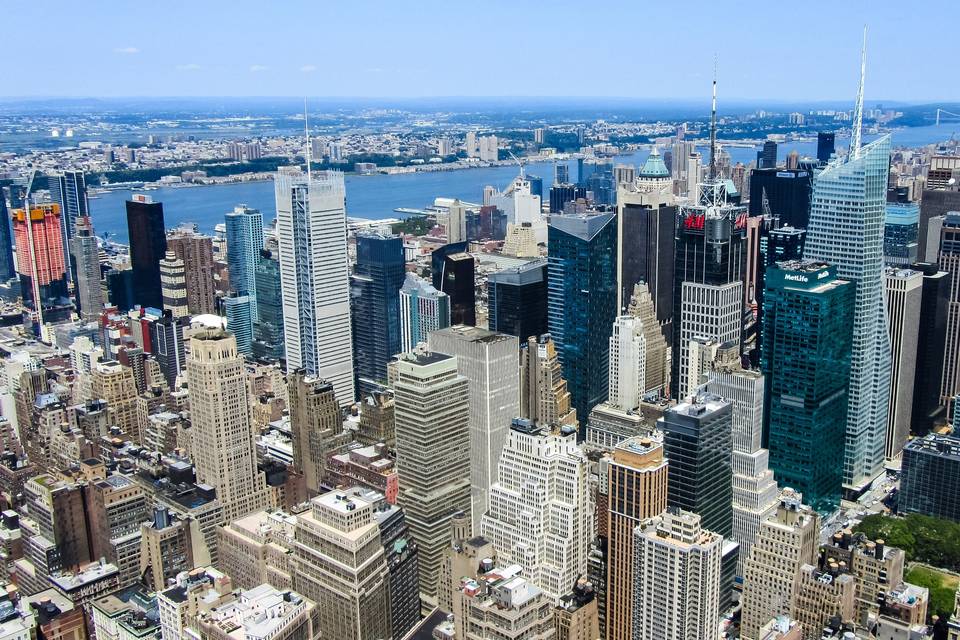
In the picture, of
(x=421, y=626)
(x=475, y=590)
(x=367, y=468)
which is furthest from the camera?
(x=367, y=468)

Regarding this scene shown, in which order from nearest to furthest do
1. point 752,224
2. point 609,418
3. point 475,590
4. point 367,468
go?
1. point 475,590
2. point 367,468
3. point 609,418
4. point 752,224

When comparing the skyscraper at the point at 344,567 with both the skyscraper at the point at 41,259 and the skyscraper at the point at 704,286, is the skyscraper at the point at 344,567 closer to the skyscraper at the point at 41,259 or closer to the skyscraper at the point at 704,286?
the skyscraper at the point at 704,286

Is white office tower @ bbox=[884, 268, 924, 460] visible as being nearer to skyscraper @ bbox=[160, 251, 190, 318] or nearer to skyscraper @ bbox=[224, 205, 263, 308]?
skyscraper @ bbox=[224, 205, 263, 308]

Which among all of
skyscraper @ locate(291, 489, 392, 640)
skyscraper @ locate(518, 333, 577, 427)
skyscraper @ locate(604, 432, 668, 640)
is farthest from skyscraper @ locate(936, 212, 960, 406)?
skyscraper @ locate(291, 489, 392, 640)

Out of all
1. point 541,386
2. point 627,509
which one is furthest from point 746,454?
point 541,386

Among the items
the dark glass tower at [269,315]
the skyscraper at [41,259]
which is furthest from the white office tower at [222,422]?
the skyscraper at [41,259]

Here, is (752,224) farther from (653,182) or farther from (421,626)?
(421,626)

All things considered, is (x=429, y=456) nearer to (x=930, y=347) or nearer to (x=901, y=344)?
(x=901, y=344)

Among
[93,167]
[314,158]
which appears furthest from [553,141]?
[93,167]
